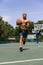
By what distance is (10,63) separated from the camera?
20.9 feet

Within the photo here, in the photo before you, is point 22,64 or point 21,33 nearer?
point 22,64

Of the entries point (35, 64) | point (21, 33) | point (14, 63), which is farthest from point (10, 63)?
point (21, 33)

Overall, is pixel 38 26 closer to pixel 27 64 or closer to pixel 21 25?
pixel 21 25

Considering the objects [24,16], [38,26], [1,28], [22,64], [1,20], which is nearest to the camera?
[22,64]

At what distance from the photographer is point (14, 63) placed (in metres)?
6.35

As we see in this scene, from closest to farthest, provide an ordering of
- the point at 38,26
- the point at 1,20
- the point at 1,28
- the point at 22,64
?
the point at 22,64 < the point at 38,26 < the point at 1,28 < the point at 1,20

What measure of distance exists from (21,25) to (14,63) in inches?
133

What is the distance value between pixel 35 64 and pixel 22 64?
288mm

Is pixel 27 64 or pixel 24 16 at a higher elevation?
pixel 24 16

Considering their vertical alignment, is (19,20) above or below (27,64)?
above

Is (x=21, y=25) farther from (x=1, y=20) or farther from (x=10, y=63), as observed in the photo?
(x=1, y=20)

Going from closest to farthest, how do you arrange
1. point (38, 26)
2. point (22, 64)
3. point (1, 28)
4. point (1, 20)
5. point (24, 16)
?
point (22, 64) → point (24, 16) → point (38, 26) → point (1, 28) → point (1, 20)

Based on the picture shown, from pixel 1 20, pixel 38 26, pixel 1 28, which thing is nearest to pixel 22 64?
pixel 38 26

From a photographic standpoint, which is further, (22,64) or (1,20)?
(1,20)
